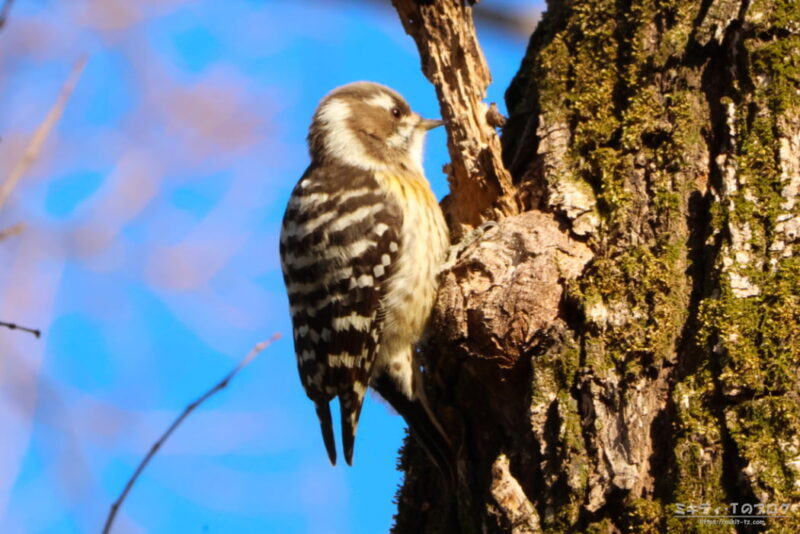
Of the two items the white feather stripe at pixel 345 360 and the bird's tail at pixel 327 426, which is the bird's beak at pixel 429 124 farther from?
the bird's tail at pixel 327 426

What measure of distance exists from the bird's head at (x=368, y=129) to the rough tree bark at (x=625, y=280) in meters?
0.75

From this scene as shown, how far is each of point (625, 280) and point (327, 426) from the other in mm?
1743

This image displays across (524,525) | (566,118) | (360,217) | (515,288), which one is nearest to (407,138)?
(360,217)

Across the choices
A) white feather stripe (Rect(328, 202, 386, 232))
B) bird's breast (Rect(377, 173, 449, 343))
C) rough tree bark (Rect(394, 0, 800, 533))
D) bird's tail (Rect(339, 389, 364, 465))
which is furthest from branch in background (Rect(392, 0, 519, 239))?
bird's tail (Rect(339, 389, 364, 465))

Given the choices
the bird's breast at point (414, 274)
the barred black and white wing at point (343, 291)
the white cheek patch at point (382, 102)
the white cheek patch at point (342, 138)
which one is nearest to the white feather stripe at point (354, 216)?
the barred black and white wing at point (343, 291)

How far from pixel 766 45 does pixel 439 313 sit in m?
1.64

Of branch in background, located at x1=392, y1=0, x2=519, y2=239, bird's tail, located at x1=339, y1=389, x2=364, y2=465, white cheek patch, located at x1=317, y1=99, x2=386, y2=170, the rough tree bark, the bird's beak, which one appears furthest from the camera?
the bird's beak

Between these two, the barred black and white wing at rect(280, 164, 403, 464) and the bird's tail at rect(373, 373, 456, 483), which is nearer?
the bird's tail at rect(373, 373, 456, 483)

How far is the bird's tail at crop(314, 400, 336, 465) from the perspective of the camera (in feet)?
13.9

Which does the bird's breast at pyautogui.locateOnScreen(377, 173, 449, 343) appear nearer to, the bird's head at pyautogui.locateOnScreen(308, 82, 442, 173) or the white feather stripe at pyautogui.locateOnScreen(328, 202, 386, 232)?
the white feather stripe at pyautogui.locateOnScreen(328, 202, 386, 232)

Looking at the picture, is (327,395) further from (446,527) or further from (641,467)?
(641,467)

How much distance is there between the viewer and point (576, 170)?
3.69 meters

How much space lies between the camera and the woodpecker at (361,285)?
4.21m

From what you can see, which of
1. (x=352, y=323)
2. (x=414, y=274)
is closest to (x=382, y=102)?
(x=414, y=274)
